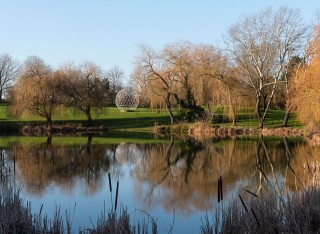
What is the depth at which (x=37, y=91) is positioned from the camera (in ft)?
137

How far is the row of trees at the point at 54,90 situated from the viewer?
138ft

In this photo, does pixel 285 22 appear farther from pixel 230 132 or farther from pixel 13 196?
pixel 13 196

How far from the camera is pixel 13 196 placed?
8.90m

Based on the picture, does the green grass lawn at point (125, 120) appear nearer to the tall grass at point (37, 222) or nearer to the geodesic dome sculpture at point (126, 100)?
the geodesic dome sculpture at point (126, 100)

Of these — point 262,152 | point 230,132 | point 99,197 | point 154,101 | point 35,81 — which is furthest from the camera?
point 154,101

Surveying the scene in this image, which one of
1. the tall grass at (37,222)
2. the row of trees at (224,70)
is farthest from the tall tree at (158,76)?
the tall grass at (37,222)

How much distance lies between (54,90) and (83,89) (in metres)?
2.96

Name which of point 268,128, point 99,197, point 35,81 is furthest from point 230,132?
point 99,197

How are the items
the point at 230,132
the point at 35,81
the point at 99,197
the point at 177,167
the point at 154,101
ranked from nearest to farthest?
the point at 99,197, the point at 177,167, the point at 230,132, the point at 35,81, the point at 154,101

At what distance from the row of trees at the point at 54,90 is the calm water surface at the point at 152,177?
1472 centimetres

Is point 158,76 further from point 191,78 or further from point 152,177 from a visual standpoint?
point 152,177

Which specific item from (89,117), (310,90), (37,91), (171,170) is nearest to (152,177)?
(171,170)

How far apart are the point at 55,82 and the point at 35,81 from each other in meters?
1.87

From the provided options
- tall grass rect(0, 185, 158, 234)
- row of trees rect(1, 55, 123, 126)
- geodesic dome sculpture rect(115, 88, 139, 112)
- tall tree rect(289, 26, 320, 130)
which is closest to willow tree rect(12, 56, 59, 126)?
row of trees rect(1, 55, 123, 126)
